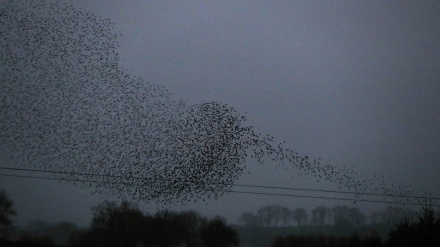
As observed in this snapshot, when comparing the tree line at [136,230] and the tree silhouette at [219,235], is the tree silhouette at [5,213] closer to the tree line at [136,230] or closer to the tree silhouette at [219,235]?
the tree line at [136,230]

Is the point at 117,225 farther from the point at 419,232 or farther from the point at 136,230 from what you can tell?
the point at 419,232

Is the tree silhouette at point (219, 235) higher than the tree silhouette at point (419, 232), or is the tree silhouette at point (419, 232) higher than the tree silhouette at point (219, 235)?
the tree silhouette at point (419, 232)

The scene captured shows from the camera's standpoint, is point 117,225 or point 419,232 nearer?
point 419,232

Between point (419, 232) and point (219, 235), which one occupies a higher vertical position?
point (419, 232)

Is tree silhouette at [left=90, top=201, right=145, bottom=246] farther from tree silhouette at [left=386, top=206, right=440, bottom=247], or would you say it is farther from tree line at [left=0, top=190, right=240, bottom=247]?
tree silhouette at [left=386, top=206, right=440, bottom=247]

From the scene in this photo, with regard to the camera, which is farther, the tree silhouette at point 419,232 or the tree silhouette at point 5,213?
the tree silhouette at point 5,213

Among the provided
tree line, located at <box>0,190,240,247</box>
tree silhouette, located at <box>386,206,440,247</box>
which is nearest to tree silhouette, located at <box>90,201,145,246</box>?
tree line, located at <box>0,190,240,247</box>

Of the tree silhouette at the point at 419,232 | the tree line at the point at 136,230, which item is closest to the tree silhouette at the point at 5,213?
the tree line at the point at 136,230

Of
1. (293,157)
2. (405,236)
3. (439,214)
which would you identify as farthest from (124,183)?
(439,214)

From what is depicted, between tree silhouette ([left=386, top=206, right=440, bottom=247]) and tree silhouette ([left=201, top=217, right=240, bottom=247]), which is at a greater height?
tree silhouette ([left=386, top=206, right=440, bottom=247])

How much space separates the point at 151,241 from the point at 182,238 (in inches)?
172

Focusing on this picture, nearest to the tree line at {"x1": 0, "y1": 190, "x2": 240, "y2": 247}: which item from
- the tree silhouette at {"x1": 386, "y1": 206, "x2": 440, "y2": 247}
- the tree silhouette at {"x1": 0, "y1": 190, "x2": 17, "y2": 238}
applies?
the tree silhouette at {"x1": 0, "y1": 190, "x2": 17, "y2": 238}

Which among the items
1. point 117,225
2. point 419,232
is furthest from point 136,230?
point 419,232

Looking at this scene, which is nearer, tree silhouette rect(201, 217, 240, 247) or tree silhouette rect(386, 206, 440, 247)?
tree silhouette rect(386, 206, 440, 247)
